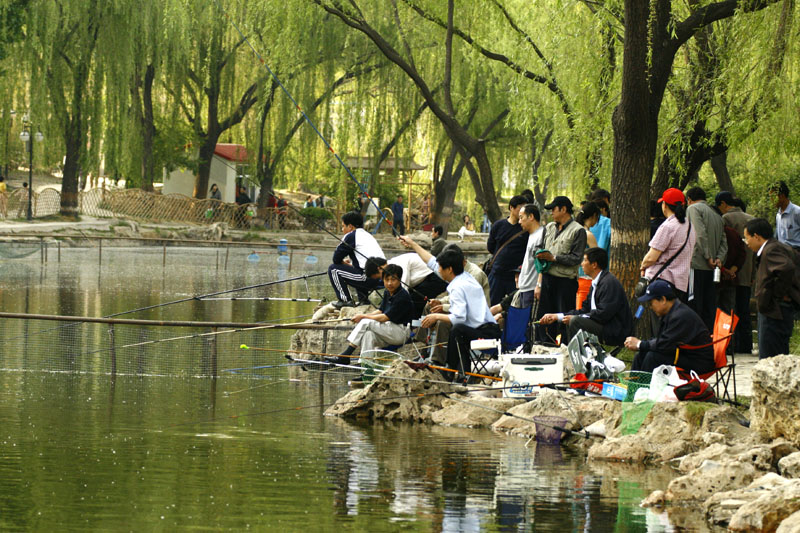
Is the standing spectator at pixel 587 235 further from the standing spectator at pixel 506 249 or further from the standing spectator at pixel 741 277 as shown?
the standing spectator at pixel 741 277

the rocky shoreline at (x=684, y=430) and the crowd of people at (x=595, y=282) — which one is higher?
the crowd of people at (x=595, y=282)

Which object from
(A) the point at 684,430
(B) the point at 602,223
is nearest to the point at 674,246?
(B) the point at 602,223

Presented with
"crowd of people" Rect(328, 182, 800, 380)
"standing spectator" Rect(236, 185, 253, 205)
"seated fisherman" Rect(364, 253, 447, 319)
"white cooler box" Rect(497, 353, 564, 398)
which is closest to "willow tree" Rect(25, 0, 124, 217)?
"standing spectator" Rect(236, 185, 253, 205)

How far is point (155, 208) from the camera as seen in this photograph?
42594 millimetres

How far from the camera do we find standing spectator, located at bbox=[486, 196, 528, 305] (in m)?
13.5

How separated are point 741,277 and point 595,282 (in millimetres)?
3199

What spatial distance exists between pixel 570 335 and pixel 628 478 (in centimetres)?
269

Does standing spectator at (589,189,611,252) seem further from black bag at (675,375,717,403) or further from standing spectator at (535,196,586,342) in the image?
black bag at (675,375,717,403)

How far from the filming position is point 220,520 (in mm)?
6781

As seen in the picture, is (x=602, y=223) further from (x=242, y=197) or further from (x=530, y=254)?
(x=242, y=197)

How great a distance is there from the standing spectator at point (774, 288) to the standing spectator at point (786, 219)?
1.76m

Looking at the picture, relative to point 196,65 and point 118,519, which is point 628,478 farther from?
point 196,65

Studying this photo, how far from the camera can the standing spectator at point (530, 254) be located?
1244 centimetres

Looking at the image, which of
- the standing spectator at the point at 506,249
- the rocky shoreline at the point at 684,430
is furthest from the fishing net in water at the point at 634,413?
the standing spectator at the point at 506,249
